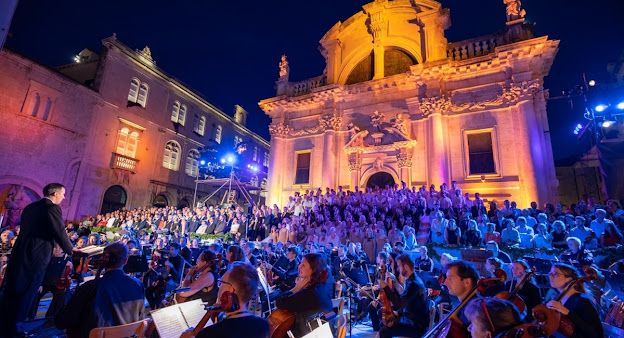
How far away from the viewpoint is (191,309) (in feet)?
10.1

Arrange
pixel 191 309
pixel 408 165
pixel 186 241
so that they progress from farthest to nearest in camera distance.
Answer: pixel 408 165
pixel 186 241
pixel 191 309

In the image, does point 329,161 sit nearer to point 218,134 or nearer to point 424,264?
point 424,264

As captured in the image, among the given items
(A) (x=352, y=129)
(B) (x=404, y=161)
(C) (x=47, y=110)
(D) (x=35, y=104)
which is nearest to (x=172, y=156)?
(C) (x=47, y=110)

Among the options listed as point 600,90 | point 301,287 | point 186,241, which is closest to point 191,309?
point 301,287

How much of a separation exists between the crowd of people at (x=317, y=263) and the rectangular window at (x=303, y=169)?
4.01 m

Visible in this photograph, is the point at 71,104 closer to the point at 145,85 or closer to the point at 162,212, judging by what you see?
the point at 145,85

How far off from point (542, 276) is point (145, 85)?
27.2 m

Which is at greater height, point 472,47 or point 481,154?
point 472,47

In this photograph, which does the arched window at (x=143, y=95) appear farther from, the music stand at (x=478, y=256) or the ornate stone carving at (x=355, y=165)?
the music stand at (x=478, y=256)

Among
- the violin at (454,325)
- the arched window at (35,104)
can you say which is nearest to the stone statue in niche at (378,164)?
the violin at (454,325)

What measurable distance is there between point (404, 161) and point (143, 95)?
21.2 m

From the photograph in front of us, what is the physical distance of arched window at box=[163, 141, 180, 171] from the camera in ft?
82.1

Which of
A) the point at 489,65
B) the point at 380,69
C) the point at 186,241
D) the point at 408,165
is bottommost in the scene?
the point at 186,241

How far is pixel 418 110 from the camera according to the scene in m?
17.0
